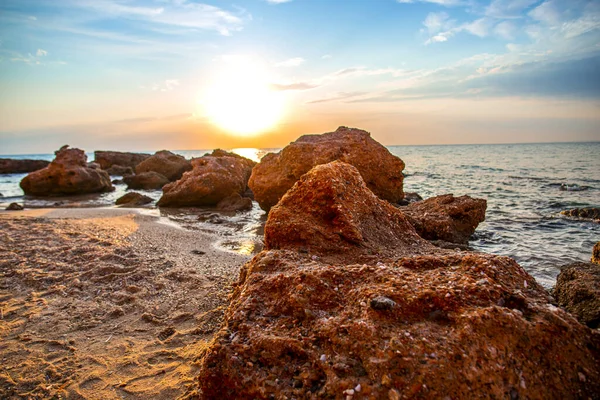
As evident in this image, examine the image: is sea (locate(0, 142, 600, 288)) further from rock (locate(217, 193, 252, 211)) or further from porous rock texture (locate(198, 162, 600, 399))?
porous rock texture (locate(198, 162, 600, 399))

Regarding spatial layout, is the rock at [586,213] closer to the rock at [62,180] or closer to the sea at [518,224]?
the sea at [518,224]

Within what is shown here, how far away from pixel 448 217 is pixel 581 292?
4023 millimetres

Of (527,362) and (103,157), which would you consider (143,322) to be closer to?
(527,362)

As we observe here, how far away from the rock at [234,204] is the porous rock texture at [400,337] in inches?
363

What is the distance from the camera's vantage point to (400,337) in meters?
2.00

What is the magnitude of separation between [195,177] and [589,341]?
12.5m

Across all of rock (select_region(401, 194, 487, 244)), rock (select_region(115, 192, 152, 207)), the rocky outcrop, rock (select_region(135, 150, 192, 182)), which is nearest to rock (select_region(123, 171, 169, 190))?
rock (select_region(135, 150, 192, 182))

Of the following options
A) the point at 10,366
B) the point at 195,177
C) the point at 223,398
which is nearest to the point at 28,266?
the point at 10,366

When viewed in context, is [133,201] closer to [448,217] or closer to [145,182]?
[145,182]

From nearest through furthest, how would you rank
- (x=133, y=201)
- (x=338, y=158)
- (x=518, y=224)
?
(x=338, y=158)
(x=518, y=224)
(x=133, y=201)

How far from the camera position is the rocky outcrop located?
3459cm

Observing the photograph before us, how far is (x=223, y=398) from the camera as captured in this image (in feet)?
6.86

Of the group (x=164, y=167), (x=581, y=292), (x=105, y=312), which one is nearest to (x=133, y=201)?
(x=164, y=167)

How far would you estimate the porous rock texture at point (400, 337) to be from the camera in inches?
72.0
